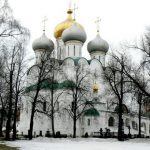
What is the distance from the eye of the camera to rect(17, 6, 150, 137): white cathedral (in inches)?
1820

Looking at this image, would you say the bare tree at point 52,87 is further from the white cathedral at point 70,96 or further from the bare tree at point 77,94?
the bare tree at point 77,94

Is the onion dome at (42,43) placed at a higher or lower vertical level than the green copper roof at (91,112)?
higher

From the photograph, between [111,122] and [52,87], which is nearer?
[52,87]

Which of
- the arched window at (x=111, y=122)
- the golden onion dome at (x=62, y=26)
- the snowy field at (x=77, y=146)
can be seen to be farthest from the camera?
the golden onion dome at (x=62, y=26)

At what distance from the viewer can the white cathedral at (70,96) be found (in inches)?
1820

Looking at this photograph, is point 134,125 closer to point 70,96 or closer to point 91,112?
point 91,112

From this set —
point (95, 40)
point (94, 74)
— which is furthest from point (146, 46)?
point (95, 40)

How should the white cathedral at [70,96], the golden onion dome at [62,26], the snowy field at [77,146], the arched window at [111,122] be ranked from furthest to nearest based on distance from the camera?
the golden onion dome at [62,26] → the arched window at [111,122] → the white cathedral at [70,96] → the snowy field at [77,146]

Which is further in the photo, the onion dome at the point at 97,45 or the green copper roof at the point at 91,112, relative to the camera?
the onion dome at the point at 97,45

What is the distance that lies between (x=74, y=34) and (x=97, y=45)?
495cm

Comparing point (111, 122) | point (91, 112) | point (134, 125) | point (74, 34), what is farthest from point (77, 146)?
point (134, 125)

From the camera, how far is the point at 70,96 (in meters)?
46.8

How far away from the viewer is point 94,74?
156 feet

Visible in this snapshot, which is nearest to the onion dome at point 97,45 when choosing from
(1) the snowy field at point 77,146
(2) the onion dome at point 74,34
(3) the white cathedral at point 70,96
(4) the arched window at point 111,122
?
(3) the white cathedral at point 70,96
